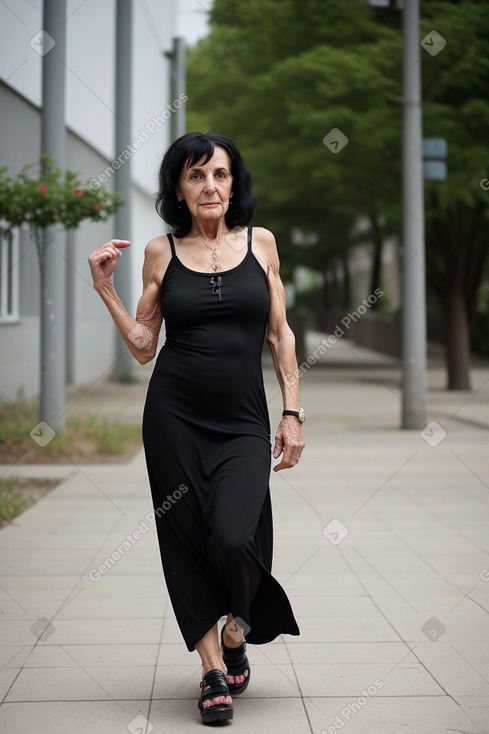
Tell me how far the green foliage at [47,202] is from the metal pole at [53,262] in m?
1.05

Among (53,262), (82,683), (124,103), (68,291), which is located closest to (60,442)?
(53,262)

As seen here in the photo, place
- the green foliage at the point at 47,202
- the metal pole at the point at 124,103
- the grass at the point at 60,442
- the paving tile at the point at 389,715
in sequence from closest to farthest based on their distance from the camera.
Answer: the paving tile at the point at 389,715 → the green foliage at the point at 47,202 → the grass at the point at 60,442 → the metal pole at the point at 124,103

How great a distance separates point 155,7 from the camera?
27766 millimetres

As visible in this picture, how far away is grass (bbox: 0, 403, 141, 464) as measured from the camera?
1190cm

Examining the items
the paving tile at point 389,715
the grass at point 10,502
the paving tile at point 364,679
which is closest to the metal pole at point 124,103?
the grass at point 10,502

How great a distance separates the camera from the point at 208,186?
13.6ft

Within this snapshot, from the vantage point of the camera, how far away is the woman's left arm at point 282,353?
423cm

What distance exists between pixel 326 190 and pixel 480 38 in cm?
1008

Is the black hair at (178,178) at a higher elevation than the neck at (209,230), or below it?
higher

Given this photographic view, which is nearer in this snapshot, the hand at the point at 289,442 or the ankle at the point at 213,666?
the ankle at the point at 213,666

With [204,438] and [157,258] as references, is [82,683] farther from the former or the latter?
[157,258]

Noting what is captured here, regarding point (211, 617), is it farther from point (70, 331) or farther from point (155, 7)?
point (155, 7)

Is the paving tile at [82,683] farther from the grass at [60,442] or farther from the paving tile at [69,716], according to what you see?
the grass at [60,442]

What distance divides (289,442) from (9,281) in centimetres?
1265
